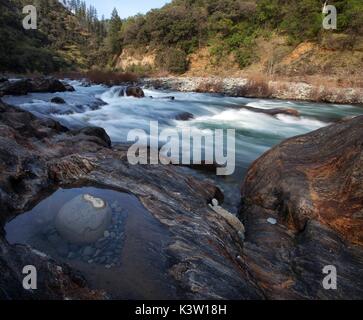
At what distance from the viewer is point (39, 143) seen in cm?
641

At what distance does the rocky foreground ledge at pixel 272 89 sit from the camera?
23.1m

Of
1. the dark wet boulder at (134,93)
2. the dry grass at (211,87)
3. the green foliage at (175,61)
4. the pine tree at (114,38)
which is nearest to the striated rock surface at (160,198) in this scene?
the dark wet boulder at (134,93)

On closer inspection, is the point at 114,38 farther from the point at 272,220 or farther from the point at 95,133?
the point at 272,220

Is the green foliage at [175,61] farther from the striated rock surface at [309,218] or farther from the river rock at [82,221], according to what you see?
the river rock at [82,221]

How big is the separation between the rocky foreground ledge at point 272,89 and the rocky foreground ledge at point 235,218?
19.2 metres

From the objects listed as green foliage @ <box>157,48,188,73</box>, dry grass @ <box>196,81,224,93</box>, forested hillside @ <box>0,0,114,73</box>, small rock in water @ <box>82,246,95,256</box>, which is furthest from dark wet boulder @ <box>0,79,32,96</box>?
green foliage @ <box>157,48,188,73</box>

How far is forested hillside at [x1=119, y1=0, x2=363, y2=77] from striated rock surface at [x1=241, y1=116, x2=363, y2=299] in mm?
26293

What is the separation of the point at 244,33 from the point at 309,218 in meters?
37.7

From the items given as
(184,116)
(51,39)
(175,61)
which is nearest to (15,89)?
(184,116)

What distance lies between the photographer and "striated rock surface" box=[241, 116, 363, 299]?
3.68 metres

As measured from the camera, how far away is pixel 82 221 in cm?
329

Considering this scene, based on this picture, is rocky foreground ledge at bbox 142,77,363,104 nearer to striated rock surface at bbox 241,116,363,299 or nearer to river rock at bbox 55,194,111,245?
striated rock surface at bbox 241,116,363,299

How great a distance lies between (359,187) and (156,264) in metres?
3.10

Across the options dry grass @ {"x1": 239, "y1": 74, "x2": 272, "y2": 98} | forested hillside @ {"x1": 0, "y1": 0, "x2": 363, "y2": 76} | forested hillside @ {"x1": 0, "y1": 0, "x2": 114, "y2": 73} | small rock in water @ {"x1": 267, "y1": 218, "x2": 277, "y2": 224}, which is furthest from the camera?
forested hillside @ {"x1": 0, "y1": 0, "x2": 114, "y2": 73}
